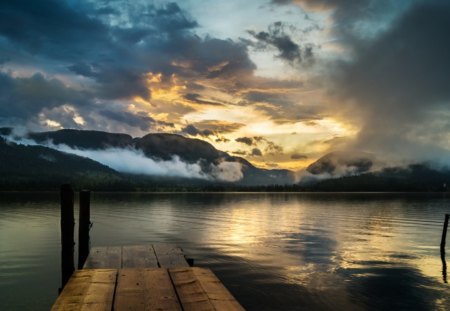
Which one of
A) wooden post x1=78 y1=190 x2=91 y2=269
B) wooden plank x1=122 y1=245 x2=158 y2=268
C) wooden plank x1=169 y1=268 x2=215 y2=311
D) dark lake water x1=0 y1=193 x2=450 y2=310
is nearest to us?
wooden plank x1=169 y1=268 x2=215 y2=311

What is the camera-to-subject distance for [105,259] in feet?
61.5

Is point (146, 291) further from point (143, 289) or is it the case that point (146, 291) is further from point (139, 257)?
point (139, 257)

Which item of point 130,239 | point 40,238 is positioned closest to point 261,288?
point 130,239

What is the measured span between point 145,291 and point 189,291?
1.24 m

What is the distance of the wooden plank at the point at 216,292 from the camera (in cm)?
1032

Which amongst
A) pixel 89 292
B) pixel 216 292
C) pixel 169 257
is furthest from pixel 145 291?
pixel 169 257

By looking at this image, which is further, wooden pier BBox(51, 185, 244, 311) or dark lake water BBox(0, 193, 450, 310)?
dark lake water BBox(0, 193, 450, 310)

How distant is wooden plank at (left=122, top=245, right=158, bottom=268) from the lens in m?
17.5

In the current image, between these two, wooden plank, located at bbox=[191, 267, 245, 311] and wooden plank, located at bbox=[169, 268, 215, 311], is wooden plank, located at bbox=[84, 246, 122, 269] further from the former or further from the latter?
wooden plank, located at bbox=[191, 267, 245, 311]

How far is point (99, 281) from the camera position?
13.2 metres

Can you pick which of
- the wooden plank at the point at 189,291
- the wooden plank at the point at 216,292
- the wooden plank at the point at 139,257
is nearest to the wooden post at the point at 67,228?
the wooden plank at the point at 139,257

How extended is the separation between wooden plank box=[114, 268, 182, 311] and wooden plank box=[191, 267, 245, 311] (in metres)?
0.90

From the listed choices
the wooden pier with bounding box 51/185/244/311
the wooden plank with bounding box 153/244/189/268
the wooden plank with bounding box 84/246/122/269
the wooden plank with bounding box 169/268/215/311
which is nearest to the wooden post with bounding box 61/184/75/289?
the wooden plank with bounding box 84/246/122/269

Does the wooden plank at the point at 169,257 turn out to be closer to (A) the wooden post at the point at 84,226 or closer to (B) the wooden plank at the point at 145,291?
(B) the wooden plank at the point at 145,291
